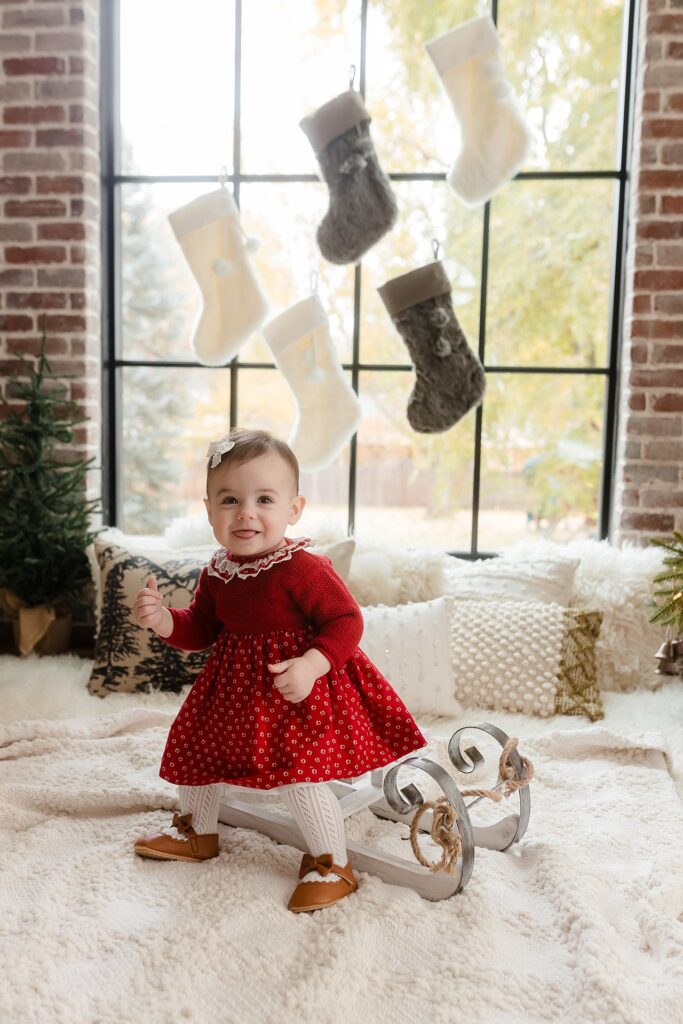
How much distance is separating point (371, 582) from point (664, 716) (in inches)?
32.0

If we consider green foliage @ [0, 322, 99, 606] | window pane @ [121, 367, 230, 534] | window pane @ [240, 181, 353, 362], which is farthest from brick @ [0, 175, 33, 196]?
window pane @ [121, 367, 230, 534]

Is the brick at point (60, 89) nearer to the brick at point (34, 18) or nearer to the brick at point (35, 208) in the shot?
the brick at point (34, 18)

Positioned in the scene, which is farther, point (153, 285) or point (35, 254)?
point (153, 285)

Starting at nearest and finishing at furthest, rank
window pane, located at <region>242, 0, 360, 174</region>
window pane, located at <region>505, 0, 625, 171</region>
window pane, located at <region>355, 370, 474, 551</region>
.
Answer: window pane, located at <region>242, 0, 360, 174</region>, window pane, located at <region>505, 0, 625, 171</region>, window pane, located at <region>355, 370, 474, 551</region>

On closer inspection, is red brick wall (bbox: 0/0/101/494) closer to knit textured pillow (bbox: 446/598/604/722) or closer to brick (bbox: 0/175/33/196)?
brick (bbox: 0/175/33/196)

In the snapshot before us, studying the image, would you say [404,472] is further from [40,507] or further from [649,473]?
[40,507]

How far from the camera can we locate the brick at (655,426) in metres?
2.43

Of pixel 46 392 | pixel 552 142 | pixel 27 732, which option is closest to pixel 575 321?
pixel 552 142

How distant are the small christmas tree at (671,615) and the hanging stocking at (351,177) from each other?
1.15 m

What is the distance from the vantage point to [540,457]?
13.6 feet

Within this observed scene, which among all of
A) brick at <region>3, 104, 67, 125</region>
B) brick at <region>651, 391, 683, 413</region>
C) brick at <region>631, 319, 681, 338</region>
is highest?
brick at <region>3, 104, 67, 125</region>

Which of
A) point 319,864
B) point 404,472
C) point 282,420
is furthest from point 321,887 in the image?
point 282,420

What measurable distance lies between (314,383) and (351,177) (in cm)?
58

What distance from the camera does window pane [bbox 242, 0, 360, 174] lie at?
283cm
